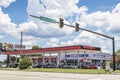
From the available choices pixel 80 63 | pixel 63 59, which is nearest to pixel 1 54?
pixel 63 59

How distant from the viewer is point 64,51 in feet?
300

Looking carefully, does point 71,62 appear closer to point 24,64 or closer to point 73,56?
point 73,56

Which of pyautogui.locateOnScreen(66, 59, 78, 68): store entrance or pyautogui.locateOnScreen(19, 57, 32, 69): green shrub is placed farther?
pyautogui.locateOnScreen(66, 59, 78, 68): store entrance

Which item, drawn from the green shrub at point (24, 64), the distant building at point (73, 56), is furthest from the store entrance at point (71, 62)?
the green shrub at point (24, 64)

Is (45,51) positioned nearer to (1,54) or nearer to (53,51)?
(53,51)

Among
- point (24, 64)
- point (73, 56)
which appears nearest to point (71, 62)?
point (73, 56)

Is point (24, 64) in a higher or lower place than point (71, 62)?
lower

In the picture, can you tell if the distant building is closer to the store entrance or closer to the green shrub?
the store entrance

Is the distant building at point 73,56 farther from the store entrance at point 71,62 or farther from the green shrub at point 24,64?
the green shrub at point 24,64

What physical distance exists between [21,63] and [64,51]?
25346mm

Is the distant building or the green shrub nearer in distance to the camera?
the green shrub

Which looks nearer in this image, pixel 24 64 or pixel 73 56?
pixel 24 64

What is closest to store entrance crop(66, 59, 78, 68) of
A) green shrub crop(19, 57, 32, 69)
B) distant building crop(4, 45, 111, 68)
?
distant building crop(4, 45, 111, 68)

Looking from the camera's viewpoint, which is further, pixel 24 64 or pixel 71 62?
pixel 71 62
